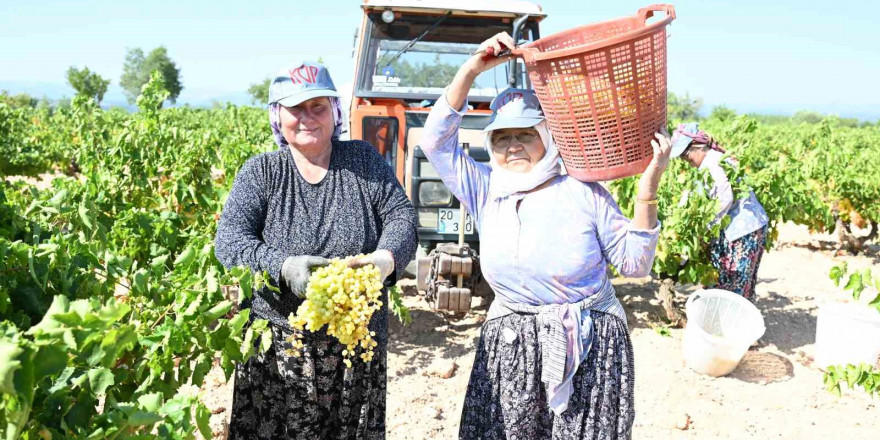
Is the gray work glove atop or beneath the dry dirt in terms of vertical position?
atop

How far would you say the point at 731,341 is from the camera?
4223mm

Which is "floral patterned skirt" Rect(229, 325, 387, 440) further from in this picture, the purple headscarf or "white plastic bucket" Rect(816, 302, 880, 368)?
"white plastic bucket" Rect(816, 302, 880, 368)

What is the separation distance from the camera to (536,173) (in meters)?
2.19

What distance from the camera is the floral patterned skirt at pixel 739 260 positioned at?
15.5 ft

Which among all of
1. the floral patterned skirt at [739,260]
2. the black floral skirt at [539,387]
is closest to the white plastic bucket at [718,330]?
the floral patterned skirt at [739,260]

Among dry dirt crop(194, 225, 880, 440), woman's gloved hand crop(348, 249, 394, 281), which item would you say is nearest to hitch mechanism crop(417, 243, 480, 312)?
dry dirt crop(194, 225, 880, 440)

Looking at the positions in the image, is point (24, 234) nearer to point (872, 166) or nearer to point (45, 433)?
point (45, 433)

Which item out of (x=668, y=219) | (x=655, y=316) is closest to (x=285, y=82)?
(x=668, y=219)

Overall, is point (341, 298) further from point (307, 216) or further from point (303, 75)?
point (303, 75)

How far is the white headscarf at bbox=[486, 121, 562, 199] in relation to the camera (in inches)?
86.1

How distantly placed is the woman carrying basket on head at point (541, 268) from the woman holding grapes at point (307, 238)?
28 centimetres

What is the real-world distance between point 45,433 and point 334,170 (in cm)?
122

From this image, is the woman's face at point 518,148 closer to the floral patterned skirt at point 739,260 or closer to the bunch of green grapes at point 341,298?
the bunch of green grapes at point 341,298

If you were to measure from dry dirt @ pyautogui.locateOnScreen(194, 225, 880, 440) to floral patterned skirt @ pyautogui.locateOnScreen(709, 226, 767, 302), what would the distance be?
495 mm
